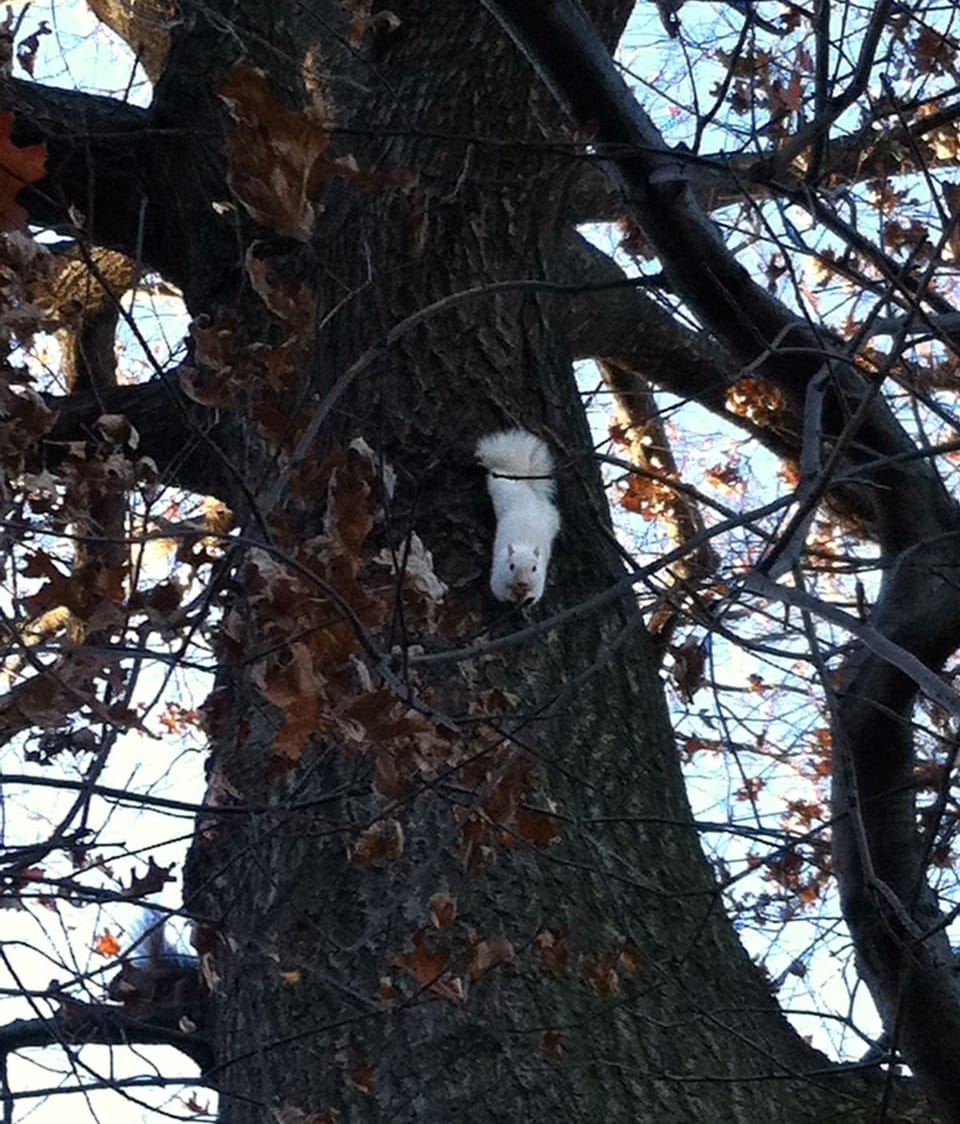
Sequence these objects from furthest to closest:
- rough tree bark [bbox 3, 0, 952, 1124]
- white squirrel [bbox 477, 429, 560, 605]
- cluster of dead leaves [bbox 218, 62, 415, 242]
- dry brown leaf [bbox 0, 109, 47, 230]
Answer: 1. white squirrel [bbox 477, 429, 560, 605]
2. rough tree bark [bbox 3, 0, 952, 1124]
3. cluster of dead leaves [bbox 218, 62, 415, 242]
4. dry brown leaf [bbox 0, 109, 47, 230]

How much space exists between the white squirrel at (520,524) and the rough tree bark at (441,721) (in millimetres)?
62

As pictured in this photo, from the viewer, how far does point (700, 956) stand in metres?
2.74

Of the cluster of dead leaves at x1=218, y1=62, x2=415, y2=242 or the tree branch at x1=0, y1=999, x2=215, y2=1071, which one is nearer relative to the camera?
the cluster of dead leaves at x1=218, y1=62, x2=415, y2=242

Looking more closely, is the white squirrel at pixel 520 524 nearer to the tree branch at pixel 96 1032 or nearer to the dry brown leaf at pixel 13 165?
the tree branch at pixel 96 1032

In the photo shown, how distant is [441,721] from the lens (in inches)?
72.2

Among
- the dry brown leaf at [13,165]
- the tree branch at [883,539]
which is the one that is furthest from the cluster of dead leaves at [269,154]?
the tree branch at [883,539]

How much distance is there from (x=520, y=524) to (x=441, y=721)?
1291 mm

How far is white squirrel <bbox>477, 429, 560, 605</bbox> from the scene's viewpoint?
305 cm

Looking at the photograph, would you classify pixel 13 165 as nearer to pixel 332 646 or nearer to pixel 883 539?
pixel 332 646

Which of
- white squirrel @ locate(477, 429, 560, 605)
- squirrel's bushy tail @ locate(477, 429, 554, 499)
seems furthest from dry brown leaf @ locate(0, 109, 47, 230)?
squirrel's bushy tail @ locate(477, 429, 554, 499)

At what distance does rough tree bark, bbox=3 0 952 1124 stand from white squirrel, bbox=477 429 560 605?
0.06 metres

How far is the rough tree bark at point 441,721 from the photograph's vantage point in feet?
6.99

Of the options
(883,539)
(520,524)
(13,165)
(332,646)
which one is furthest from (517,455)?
(13,165)

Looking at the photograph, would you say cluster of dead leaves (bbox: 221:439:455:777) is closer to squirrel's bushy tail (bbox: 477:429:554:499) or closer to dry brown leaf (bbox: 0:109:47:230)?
dry brown leaf (bbox: 0:109:47:230)
